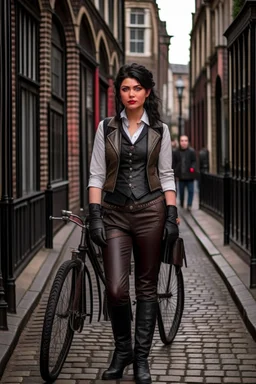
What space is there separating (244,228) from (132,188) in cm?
501

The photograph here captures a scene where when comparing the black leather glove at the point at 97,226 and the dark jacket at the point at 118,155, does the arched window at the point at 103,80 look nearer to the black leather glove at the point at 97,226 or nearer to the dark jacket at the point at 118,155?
the dark jacket at the point at 118,155

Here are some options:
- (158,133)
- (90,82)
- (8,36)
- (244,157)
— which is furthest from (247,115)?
(90,82)

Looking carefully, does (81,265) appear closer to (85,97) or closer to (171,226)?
(171,226)

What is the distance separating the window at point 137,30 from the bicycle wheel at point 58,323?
44617mm

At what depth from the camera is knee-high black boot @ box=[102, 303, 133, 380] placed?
17.8 ft

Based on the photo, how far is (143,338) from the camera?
17.8ft

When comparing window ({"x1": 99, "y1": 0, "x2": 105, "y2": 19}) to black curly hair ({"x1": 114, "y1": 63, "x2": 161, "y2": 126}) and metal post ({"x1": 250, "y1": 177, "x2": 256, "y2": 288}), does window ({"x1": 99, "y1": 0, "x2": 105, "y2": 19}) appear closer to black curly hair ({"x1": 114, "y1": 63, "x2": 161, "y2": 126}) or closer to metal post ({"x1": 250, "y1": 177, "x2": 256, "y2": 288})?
metal post ({"x1": 250, "y1": 177, "x2": 256, "y2": 288})

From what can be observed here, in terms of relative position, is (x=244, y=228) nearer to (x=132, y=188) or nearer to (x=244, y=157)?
(x=244, y=157)

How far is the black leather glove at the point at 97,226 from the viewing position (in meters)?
5.32

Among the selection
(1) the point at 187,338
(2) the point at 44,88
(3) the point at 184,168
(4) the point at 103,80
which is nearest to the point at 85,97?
(3) the point at 184,168

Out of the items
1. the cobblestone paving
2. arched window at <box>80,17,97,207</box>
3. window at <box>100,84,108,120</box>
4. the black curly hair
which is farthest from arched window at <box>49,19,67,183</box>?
the black curly hair

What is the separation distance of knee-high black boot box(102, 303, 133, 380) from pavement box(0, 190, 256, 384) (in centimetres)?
9

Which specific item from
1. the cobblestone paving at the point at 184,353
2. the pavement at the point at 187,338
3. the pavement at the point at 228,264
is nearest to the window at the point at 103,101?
the pavement at the point at 228,264

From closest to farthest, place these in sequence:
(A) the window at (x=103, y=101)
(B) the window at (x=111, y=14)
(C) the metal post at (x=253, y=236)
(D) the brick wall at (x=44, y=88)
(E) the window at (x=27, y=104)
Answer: (C) the metal post at (x=253, y=236)
(E) the window at (x=27, y=104)
(D) the brick wall at (x=44, y=88)
(A) the window at (x=103, y=101)
(B) the window at (x=111, y=14)
